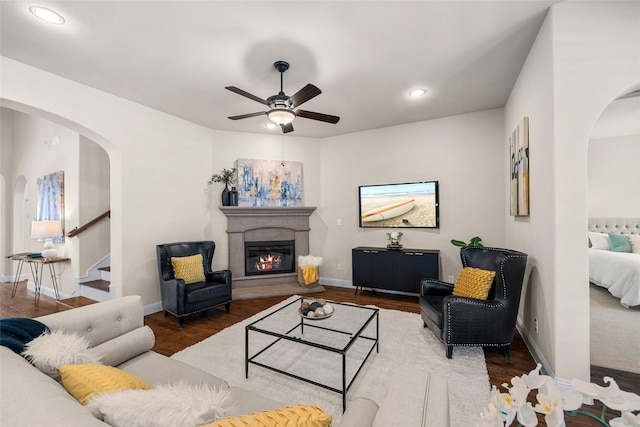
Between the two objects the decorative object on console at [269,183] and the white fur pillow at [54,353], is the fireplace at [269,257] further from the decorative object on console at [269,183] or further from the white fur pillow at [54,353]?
the white fur pillow at [54,353]

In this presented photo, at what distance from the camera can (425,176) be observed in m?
4.49

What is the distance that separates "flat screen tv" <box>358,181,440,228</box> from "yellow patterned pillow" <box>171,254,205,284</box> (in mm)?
2780

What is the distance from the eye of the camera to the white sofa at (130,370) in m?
0.74

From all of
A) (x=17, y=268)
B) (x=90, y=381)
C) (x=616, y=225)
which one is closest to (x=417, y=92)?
(x=90, y=381)

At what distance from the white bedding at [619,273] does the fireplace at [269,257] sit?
4.83m

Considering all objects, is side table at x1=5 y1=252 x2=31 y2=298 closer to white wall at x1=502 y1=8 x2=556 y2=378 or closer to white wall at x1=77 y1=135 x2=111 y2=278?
white wall at x1=77 y1=135 x2=111 y2=278

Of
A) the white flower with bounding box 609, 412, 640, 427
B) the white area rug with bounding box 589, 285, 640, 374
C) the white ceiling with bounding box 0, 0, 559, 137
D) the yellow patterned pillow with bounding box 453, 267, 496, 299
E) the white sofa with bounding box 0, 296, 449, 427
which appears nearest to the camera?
the white flower with bounding box 609, 412, 640, 427

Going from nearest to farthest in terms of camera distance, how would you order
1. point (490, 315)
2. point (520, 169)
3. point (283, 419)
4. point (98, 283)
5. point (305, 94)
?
point (283, 419) → point (490, 315) → point (305, 94) → point (520, 169) → point (98, 283)

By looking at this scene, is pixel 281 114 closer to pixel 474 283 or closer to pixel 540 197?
pixel 540 197

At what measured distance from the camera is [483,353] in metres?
2.58

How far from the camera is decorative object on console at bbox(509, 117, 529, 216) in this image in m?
2.64

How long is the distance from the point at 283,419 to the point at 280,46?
8.97 feet

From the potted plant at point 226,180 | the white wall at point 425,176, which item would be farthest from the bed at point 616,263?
the potted plant at point 226,180

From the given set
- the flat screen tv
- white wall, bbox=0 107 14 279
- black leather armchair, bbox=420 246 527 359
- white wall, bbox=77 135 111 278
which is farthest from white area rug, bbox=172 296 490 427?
white wall, bbox=0 107 14 279
